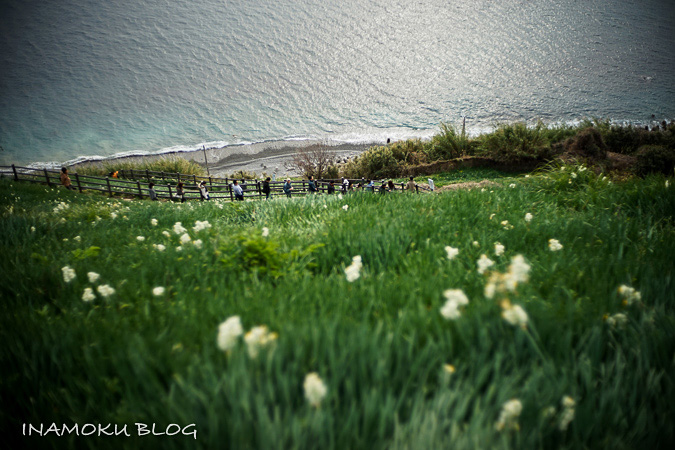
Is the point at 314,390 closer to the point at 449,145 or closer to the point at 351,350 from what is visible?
the point at 351,350

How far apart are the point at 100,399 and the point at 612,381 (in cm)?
218

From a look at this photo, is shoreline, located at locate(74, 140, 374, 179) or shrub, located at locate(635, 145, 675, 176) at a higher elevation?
shoreline, located at locate(74, 140, 374, 179)

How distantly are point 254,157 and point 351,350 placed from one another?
7034 centimetres

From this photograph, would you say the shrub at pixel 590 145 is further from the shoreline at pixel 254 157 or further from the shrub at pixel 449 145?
the shoreline at pixel 254 157

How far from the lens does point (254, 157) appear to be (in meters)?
66.4

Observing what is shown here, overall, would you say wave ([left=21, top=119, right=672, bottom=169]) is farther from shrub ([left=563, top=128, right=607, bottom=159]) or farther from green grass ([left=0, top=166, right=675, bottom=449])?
green grass ([left=0, top=166, right=675, bottom=449])

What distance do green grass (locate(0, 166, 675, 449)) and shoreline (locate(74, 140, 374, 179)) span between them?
176 ft

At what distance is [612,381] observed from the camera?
1.17m

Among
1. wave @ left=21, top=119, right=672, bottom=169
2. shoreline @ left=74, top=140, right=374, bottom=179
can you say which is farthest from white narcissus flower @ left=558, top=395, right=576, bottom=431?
wave @ left=21, top=119, right=672, bottom=169

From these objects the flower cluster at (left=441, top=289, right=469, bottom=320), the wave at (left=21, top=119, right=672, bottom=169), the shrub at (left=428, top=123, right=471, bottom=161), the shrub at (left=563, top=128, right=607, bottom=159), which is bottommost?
the flower cluster at (left=441, top=289, right=469, bottom=320)

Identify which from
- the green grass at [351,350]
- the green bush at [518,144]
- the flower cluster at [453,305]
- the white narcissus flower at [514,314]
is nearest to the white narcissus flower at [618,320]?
the green grass at [351,350]

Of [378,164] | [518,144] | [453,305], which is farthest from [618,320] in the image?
[378,164]

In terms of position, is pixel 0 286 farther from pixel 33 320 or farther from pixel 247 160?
pixel 247 160

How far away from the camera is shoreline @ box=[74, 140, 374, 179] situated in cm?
5790
